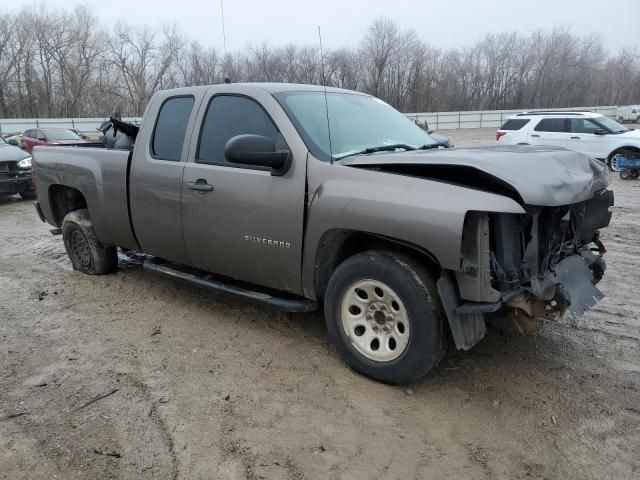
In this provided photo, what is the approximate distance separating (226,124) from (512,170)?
2.29 m

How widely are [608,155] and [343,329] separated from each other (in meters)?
13.7

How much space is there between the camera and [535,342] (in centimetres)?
404

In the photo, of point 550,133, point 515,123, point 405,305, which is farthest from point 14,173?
point 550,133

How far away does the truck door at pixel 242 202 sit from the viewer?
12.0 ft

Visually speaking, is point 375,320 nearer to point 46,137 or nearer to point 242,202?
point 242,202

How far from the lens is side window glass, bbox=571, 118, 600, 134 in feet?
48.8

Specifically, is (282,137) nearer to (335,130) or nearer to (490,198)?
(335,130)

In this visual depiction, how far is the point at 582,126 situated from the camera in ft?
49.1

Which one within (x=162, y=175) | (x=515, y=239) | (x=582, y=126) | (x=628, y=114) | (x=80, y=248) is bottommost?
(x=80, y=248)

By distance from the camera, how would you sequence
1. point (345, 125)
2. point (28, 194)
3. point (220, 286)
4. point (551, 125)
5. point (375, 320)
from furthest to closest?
point (551, 125), point (28, 194), point (220, 286), point (345, 125), point (375, 320)

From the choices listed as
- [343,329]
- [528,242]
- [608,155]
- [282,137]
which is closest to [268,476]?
[343,329]

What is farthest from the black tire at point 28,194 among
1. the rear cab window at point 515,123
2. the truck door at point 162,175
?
the rear cab window at point 515,123

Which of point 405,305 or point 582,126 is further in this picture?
point 582,126

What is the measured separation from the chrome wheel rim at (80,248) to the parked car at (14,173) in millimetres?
7196
